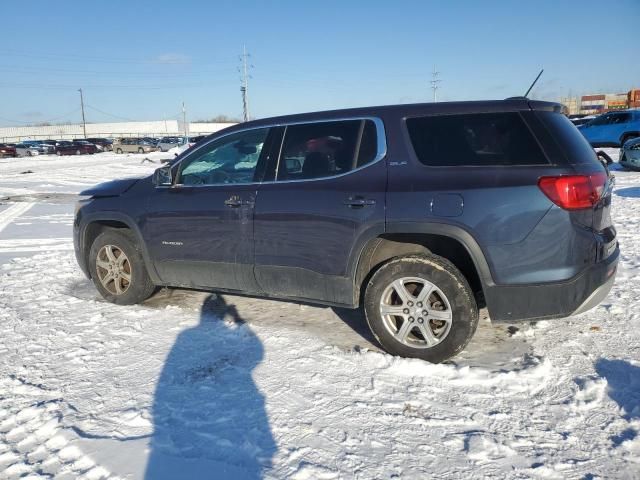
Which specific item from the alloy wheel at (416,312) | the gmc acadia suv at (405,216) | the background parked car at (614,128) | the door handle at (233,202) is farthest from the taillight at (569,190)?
the background parked car at (614,128)

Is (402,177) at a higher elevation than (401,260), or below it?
higher

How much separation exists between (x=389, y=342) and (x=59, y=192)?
15113 millimetres

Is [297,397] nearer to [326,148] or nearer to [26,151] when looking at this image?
[326,148]

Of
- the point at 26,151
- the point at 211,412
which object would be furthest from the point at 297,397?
the point at 26,151

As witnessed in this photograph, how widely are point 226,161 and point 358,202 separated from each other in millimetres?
1466

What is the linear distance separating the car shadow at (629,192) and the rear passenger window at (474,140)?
29.9 ft

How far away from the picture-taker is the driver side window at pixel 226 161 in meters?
4.18

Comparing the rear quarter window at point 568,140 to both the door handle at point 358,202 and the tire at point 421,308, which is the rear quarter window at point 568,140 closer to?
the tire at point 421,308

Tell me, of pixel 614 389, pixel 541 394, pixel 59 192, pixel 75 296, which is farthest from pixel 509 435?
pixel 59 192

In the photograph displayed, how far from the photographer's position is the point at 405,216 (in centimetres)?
337

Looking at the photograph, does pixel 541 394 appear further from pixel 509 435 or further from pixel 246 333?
pixel 246 333

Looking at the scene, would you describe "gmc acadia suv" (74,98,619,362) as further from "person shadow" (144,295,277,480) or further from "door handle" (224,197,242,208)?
"person shadow" (144,295,277,480)

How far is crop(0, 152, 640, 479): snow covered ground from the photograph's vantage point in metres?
2.51

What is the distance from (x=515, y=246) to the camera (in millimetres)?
3131
